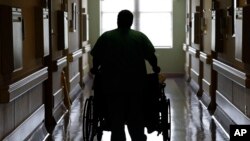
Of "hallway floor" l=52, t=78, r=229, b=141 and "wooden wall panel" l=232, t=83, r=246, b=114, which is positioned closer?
"wooden wall panel" l=232, t=83, r=246, b=114

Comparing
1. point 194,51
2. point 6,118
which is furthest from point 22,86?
point 194,51

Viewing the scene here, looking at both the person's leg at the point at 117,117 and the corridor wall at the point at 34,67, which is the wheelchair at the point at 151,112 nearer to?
the person's leg at the point at 117,117

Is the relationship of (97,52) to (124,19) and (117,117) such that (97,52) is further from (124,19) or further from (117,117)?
(117,117)

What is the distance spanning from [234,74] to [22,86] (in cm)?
264

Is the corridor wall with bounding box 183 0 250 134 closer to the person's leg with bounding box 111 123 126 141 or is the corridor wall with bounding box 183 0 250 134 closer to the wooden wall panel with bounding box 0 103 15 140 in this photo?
the person's leg with bounding box 111 123 126 141

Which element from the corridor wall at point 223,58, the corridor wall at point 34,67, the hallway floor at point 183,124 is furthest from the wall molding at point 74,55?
the corridor wall at point 223,58

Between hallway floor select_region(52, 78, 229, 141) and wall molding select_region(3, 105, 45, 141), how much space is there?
30cm

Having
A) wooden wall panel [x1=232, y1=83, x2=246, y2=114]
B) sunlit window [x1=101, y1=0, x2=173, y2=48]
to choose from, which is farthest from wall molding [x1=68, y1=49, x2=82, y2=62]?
wooden wall panel [x1=232, y1=83, x2=246, y2=114]

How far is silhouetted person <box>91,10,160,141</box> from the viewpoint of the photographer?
5.48 metres

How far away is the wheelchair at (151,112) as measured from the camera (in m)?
5.61

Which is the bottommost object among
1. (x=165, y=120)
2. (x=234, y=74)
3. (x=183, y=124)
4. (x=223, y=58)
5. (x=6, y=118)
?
(x=183, y=124)

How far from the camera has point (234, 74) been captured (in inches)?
264

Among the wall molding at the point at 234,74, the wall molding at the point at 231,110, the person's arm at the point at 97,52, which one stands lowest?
the wall molding at the point at 231,110

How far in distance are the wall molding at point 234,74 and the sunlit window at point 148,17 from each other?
23.3ft
